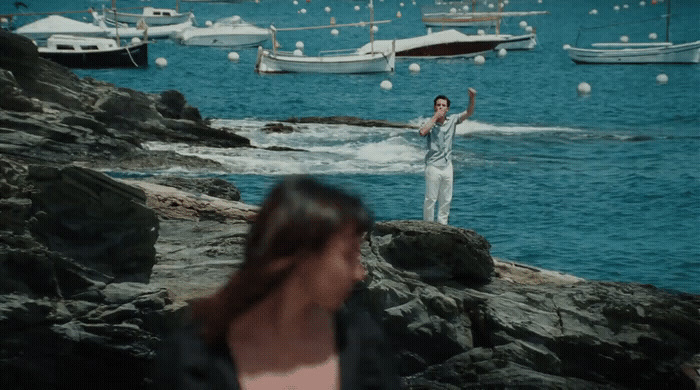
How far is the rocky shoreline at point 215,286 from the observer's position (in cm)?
819

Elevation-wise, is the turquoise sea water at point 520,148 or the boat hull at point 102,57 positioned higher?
the boat hull at point 102,57

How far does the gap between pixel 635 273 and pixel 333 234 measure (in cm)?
1724

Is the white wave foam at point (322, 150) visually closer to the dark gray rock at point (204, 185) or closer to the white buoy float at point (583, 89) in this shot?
the dark gray rock at point (204, 185)

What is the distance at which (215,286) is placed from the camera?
948 centimetres

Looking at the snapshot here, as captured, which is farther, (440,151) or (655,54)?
(655,54)

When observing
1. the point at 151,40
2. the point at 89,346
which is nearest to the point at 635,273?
the point at 89,346

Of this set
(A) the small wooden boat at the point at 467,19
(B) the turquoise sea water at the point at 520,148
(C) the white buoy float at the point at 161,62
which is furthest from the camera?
(A) the small wooden boat at the point at 467,19

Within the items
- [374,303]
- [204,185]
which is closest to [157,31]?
[204,185]

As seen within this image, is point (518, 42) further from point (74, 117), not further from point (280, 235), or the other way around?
point (280, 235)

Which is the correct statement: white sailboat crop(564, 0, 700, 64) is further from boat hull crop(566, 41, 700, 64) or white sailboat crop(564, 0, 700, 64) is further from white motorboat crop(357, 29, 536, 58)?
white motorboat crop(357, 29, 536, 58)

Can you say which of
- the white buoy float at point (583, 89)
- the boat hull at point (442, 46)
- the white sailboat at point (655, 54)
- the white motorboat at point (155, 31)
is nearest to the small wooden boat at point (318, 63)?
the boat hull at point (442, 46)

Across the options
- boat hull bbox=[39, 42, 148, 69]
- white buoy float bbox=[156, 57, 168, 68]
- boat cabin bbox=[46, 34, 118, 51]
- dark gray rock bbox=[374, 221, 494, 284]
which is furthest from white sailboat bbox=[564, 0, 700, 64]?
dark gray rock bbox=[374, 221, 494, 284]

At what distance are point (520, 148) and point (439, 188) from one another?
16.6m

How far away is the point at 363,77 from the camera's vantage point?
5297cm
